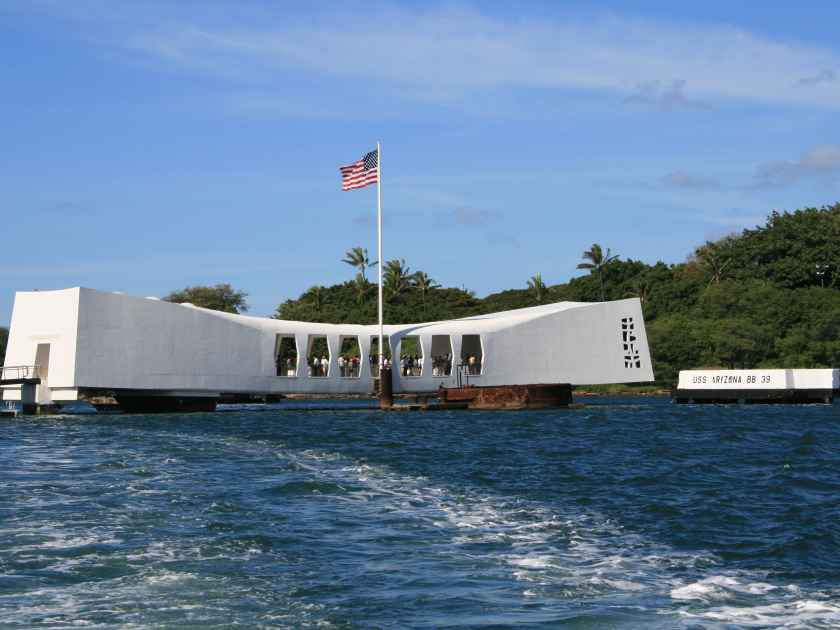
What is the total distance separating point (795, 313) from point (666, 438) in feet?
151

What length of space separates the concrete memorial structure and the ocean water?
55.8ft

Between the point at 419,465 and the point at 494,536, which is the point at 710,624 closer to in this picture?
the point at 494,536

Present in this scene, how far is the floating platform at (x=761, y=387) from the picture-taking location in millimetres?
54781

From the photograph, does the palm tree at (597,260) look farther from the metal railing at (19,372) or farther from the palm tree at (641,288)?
the metal railing at (19,372)

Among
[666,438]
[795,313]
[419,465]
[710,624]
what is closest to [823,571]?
[710,624]

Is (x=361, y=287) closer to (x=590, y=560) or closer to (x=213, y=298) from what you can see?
(x=213, y=298)

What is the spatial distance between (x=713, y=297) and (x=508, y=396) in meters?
35.0

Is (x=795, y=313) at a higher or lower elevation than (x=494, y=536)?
higher

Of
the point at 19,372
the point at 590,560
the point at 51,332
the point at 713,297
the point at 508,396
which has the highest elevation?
the point at 713,297

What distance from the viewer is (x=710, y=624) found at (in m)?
8.23

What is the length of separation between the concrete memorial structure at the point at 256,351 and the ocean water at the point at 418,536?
55.8 ft

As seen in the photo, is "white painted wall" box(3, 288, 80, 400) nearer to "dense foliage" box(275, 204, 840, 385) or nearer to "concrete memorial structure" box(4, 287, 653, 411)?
"concrete memorial structure" box(4, 287, 653, 411)

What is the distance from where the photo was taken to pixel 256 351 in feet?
149

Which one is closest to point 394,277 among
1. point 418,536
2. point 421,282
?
point 421,282
